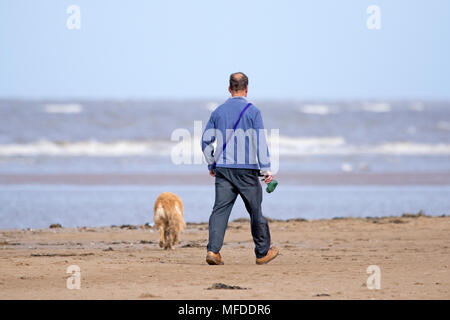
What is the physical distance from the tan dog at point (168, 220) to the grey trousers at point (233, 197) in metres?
2.11

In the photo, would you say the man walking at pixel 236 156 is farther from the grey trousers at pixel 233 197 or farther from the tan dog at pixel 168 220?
the tan dog at pixel 168 220

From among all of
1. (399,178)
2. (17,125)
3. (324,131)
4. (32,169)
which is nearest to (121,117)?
(17,125)

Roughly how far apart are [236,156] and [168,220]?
2.59 meters

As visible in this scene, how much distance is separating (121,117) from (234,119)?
3677cm

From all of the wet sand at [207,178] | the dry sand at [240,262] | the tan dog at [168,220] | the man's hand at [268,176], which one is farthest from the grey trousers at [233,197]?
the wet sand at [207,178]

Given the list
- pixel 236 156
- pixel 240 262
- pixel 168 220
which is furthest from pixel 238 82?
pixel 168 220

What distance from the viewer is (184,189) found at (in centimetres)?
1884

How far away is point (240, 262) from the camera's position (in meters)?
8.70

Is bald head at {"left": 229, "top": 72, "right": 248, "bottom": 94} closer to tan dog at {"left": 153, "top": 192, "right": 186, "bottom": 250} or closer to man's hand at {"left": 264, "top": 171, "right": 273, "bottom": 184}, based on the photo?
man's hand at {"left": 264, "top": 171, "right": 273, "bottom": 184}

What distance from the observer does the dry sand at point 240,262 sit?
660cm

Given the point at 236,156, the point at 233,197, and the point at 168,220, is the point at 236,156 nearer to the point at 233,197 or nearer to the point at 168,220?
the point at 233,197

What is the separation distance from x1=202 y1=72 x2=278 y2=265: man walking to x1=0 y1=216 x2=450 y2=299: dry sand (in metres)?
0.46

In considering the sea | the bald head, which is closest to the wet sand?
the sea
